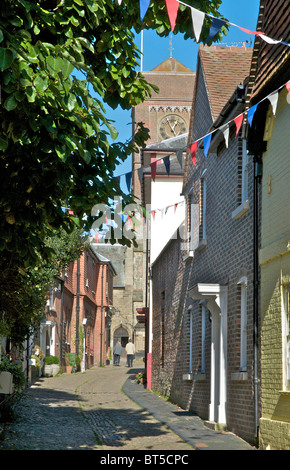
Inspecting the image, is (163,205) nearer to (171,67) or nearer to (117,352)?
(117,352)

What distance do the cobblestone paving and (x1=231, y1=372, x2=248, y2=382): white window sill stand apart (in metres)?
1.35

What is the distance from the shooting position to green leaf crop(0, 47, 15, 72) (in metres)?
4.97

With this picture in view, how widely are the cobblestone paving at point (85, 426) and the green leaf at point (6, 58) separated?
604 cm

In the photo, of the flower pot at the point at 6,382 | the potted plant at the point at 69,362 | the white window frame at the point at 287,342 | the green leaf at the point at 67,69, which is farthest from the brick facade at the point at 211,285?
the potted plant at the point at 69,362

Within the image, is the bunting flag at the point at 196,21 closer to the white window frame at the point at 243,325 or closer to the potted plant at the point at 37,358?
the white window frame at the point at 243,325

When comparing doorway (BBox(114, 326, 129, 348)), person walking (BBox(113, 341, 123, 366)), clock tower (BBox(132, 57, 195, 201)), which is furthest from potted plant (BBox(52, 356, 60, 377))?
clock tower (BBox(132, 57, 195, 201))

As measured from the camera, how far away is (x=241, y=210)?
11.0 meters

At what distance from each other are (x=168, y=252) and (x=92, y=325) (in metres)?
28.1

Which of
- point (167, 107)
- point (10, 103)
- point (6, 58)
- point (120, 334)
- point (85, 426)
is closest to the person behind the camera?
point (6, 58)

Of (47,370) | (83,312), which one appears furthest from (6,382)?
(83,312)

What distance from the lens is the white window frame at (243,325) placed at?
1084 cm

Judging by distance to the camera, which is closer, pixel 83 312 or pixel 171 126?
pixel 83 312

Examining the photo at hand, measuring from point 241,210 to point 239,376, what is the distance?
2.75 meters
